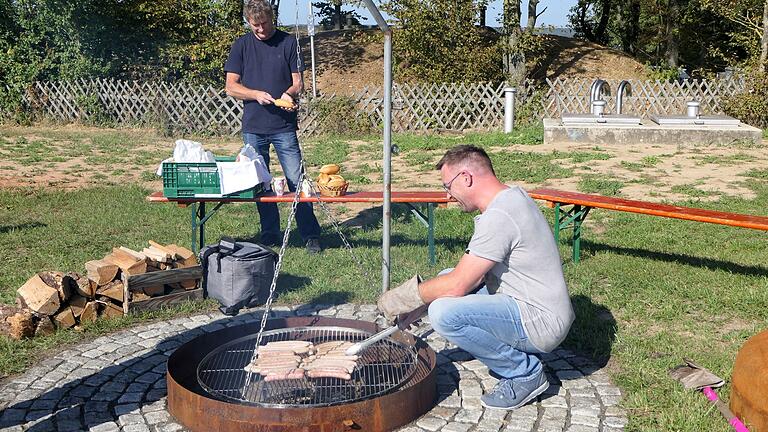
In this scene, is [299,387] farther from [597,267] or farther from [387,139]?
[597,267]

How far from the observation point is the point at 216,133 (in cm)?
1627

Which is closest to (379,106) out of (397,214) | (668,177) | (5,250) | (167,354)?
(668,177)

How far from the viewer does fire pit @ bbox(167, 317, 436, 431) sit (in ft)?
11.7

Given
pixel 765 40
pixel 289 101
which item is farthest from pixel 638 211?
pixel 765 40

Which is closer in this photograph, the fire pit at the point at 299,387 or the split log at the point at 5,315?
the fire pit at the point at 299,387

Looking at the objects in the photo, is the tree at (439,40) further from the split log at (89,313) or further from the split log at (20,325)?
the split log at (20,325)

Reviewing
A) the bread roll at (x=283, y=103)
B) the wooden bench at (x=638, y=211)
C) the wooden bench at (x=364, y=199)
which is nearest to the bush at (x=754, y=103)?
the wooden bench at (x=638, y=211)

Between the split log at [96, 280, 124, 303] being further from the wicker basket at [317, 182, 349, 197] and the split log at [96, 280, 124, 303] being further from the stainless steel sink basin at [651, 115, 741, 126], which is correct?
the stainless steel sink basin at [651, 115, 741, 126]

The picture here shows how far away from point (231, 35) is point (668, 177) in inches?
417

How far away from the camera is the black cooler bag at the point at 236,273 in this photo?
5.48 m

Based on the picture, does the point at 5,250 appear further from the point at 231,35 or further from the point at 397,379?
the point at 231,35

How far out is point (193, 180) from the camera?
20.7ft

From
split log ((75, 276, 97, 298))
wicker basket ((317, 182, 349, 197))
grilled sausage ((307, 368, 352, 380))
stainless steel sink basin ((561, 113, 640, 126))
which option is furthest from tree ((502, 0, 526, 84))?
grilled sausage ((307, 368, 352, 380))

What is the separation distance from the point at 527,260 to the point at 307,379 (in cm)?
123
